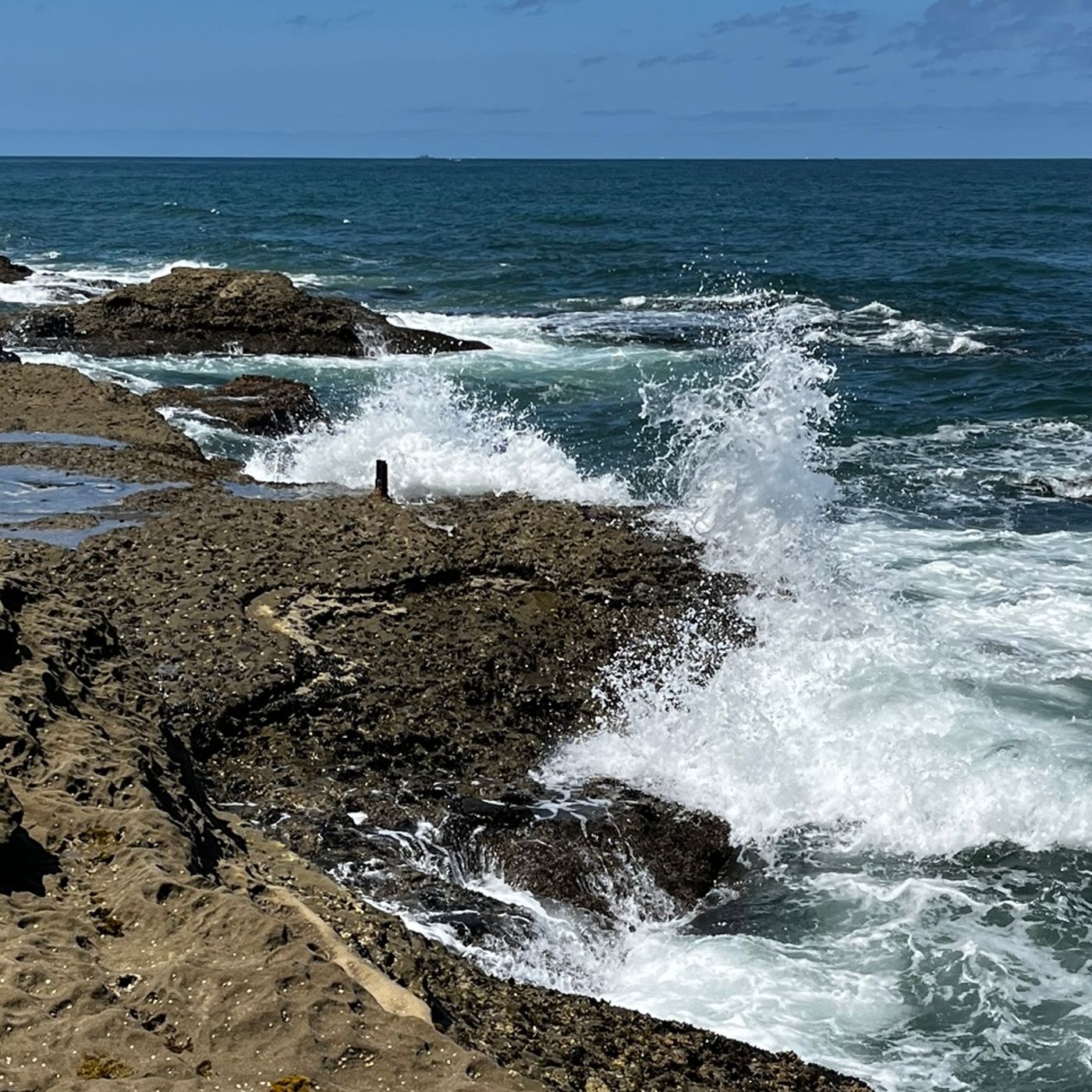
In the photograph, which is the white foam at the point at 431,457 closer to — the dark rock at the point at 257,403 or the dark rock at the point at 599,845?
the dark rock at the point at 257,403

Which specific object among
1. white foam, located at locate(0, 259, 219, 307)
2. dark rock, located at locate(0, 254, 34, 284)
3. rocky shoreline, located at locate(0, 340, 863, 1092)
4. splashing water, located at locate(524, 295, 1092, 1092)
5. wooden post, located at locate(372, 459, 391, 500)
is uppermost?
dark rock, located at locate(0, 254, 34, 284)

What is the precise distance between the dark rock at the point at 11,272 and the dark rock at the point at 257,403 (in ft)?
45.5

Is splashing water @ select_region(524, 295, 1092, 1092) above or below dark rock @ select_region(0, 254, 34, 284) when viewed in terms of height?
below

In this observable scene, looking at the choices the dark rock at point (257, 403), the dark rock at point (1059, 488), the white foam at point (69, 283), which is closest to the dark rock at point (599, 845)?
the dark rock at point (257, 403)

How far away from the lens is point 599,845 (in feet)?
20.3

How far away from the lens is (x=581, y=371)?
800 inches

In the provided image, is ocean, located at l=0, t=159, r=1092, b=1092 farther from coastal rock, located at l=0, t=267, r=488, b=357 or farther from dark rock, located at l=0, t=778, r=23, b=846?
dark rock, located at l=0, t=778, r=23, b=846

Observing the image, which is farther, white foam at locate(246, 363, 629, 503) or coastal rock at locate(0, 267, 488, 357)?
coastal rock at locate(0, 267, 488, 357)

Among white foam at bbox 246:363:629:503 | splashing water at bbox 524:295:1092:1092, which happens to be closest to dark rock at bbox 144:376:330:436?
white foam at bbox 246:363:629:503

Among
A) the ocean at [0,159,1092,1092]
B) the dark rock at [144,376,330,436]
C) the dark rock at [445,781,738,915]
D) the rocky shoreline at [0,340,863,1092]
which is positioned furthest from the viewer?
the dark rock at [144,376,330,436]

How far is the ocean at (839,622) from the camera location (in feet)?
19.0

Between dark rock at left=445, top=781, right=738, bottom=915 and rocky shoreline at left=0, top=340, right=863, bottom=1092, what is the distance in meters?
0.01

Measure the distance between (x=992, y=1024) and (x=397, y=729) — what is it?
287 cm

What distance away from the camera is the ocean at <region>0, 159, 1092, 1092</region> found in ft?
19.0
